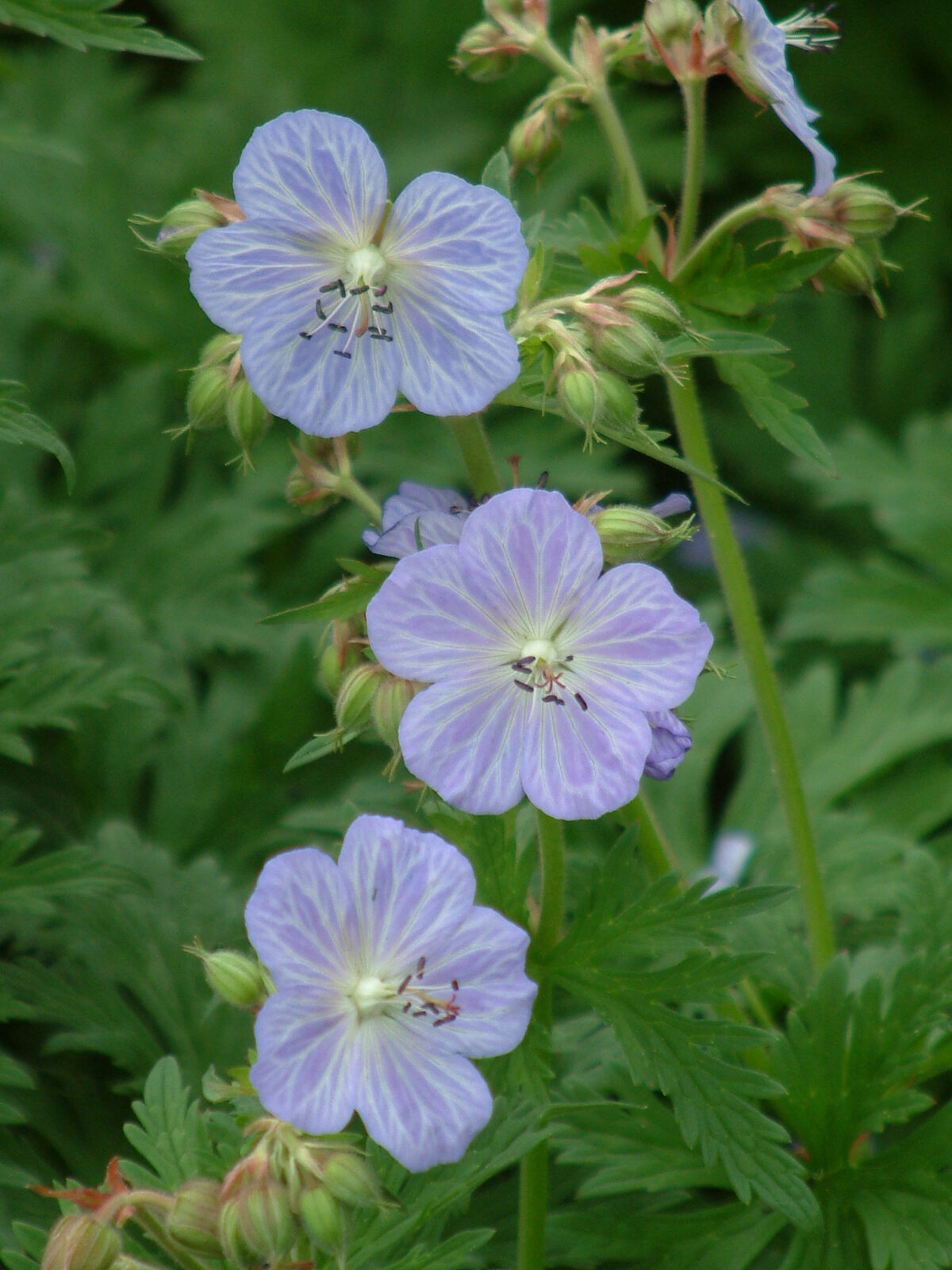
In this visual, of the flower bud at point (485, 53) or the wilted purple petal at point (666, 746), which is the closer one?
the wilted purple petal at point (666, 746)

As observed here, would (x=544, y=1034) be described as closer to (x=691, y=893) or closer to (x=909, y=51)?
(x=691, y=893)

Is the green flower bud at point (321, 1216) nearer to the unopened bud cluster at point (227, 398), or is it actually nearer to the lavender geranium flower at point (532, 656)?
the lavender geranium flower at point (532, 656)

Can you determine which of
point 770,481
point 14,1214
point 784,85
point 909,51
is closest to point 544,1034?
point 14,1214

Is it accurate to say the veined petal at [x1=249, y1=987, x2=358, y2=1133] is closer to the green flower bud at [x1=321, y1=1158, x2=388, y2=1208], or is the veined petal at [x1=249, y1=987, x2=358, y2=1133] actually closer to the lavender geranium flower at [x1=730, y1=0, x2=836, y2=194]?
the green flower bud at [x1=321, y1=1158, x2=388, y2=1208]

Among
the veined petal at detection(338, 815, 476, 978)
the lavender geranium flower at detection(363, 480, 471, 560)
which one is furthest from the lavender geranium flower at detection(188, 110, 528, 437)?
the veined petal at detection(338, 815, 476, 978)

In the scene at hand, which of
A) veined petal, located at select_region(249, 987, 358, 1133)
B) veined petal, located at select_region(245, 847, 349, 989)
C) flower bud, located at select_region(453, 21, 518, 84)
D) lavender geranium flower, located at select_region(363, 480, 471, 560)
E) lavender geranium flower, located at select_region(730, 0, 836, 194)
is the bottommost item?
veined petal, located at select_region(249, 987, 358, 1133)

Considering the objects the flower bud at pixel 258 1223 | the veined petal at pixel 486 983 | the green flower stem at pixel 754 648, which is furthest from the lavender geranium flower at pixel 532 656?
the green flower stem at pixel 754 648

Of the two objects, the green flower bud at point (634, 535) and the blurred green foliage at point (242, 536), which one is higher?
the green flower bud at point (634, 535)
